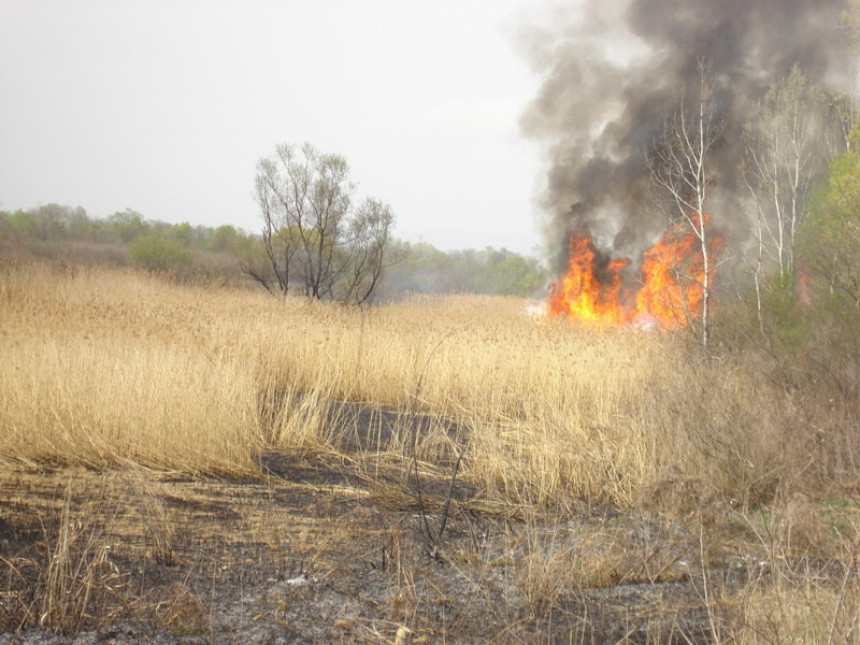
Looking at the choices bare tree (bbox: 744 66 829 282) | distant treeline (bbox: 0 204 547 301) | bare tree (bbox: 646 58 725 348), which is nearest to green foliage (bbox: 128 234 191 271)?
distant treeline (bbox: 0 204 547 301)

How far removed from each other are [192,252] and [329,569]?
32795mm

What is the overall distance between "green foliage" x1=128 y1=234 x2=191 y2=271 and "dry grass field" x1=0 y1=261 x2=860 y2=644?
19.3m

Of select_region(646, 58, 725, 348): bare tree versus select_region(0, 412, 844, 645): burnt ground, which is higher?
select_region(646, 58, 725, 348): bare tree

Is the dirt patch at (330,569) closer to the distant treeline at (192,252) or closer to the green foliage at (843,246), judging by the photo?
the green foliage at (843,246)

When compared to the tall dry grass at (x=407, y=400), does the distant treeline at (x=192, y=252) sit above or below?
above

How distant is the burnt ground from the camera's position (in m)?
3.33

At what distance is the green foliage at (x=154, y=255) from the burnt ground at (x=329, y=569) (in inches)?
945

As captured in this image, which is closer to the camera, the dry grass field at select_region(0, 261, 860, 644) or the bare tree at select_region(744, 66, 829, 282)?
the dry grass field at select_region(0, 261, 860, 644)

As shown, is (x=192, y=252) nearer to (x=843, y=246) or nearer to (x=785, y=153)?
(x=785, y=153)

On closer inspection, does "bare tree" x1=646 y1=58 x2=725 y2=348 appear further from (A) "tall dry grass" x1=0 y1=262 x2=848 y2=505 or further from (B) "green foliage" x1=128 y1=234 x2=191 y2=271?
(B) "green foliage" x1=128 y1=234 x2=191 y2=271

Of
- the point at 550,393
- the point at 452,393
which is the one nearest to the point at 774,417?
the point at 550,393

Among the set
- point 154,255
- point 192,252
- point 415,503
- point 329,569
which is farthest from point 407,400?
point 192,252

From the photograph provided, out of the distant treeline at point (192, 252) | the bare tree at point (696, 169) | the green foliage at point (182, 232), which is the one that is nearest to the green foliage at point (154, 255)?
the distant treeline at point (192, 252)

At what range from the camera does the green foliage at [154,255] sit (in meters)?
28.4
